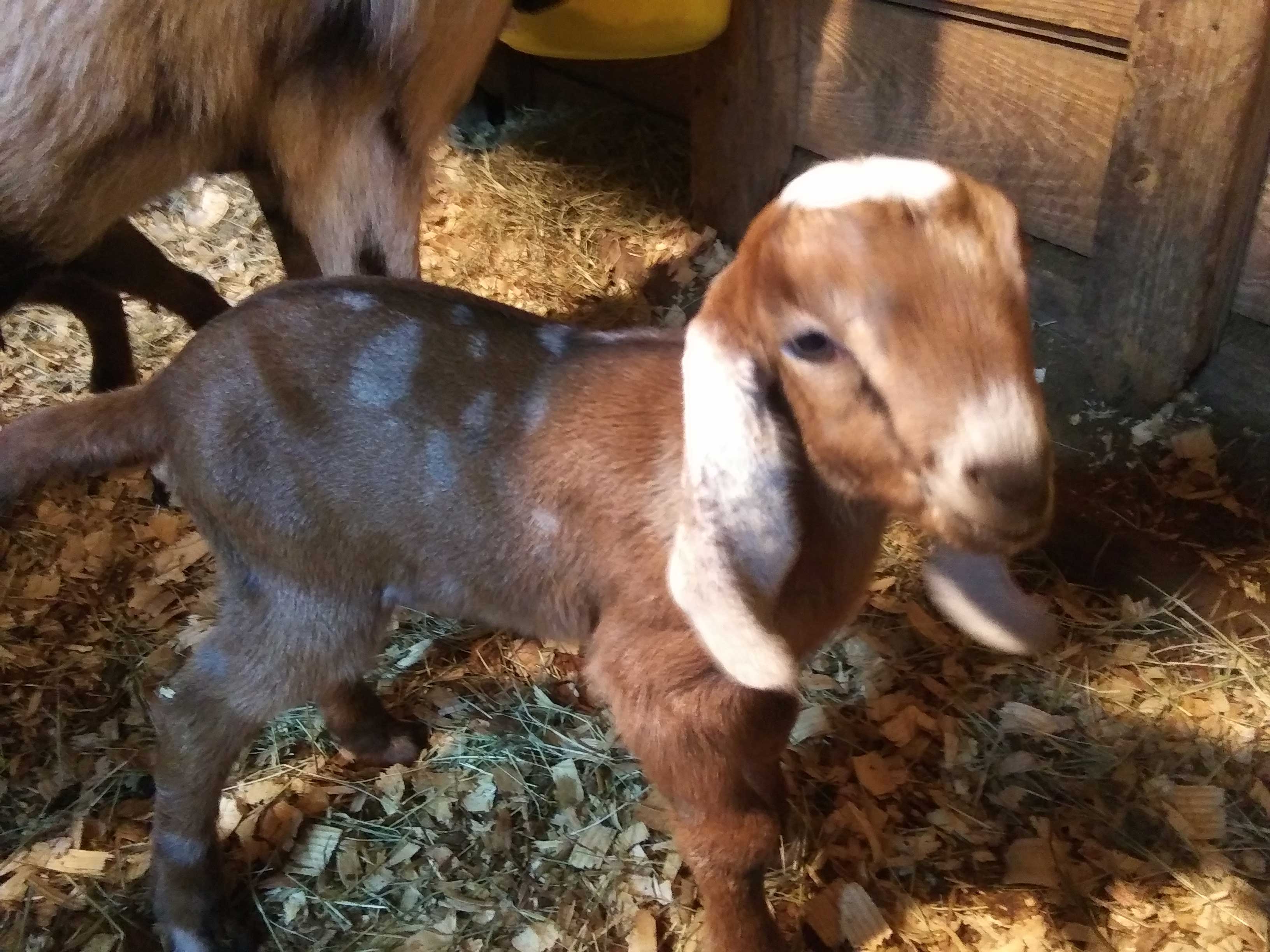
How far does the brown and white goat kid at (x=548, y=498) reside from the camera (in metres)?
1.20

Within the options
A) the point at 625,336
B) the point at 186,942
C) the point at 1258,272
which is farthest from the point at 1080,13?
the point at 186,942

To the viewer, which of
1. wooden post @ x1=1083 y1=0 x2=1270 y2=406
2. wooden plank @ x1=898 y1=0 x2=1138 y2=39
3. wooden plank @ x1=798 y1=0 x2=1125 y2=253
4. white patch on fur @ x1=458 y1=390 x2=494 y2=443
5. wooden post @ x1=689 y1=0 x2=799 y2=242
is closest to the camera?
white patch on fur @ x1=458 y1=390 x2=494 y2=443

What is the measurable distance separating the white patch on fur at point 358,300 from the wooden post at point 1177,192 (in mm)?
1666

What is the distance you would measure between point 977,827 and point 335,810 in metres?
1.25

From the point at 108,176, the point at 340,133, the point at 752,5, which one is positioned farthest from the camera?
the point at 752,5

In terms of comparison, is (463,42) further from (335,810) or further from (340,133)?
(335,810)

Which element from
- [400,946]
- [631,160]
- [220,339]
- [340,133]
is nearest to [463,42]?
[340,133]

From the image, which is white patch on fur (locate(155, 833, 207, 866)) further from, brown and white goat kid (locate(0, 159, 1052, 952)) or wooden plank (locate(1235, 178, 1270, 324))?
wooden plank (locate(1235, 178, 1270, 324))

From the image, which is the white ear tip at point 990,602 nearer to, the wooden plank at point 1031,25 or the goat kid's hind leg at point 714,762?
the goat kid's hind leg at point 714,762

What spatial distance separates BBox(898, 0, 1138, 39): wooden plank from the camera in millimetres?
2191

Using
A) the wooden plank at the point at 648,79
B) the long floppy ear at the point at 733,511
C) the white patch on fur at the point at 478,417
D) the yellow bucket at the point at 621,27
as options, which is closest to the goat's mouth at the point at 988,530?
the long floppy ear at the point at 733,511

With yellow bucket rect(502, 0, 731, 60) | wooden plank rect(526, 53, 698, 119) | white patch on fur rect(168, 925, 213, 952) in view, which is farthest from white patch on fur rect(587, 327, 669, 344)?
wooden plank rect(526, 53, 698, 119)

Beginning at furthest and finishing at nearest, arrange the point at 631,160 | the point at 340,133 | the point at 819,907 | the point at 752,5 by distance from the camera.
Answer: the point at 631,160, the point at 752,5, the point at 340,133, the point at 819,907

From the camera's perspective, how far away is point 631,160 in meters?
3.79
